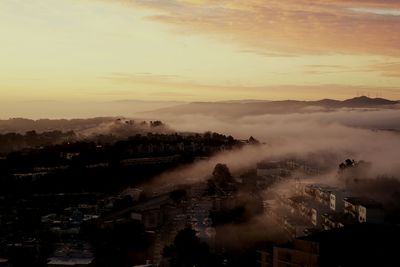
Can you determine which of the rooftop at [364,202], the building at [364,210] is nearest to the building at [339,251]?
the building at [364,210]

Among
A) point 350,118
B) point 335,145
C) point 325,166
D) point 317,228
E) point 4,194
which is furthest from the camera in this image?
point 350,118

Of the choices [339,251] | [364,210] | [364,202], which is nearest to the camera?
[339,251]

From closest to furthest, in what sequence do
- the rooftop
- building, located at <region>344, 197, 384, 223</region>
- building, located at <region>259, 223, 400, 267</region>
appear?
building, located at <region>259, 223, 400, 267</region>
building, located at <region>344, 197, 384, 223</region>
the rooftop

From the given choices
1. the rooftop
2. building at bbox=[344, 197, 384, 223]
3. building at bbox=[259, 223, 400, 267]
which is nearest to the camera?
building at bbox=[259, 223, 400, 267]

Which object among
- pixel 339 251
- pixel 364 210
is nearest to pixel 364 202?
pixel 364 210

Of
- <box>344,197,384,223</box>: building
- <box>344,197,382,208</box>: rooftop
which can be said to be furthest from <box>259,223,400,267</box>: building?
<box>344,197,382,208</box>: rooftop

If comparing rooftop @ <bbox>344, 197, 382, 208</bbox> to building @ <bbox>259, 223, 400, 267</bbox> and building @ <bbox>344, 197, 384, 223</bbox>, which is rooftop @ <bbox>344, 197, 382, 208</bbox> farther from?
building @ <bbox>259, 223, 400, 267</bbox>

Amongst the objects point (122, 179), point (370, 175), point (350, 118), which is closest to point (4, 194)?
point (122, 179)

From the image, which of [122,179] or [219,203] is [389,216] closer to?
[219,203]

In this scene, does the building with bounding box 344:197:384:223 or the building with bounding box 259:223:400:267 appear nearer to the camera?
the building with bounding box 259:223:400:267

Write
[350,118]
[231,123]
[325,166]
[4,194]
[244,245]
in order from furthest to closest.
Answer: [231,123], [350,118], [325,166], [4,194], [244,245]

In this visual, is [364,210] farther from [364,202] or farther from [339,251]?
[339,251]
